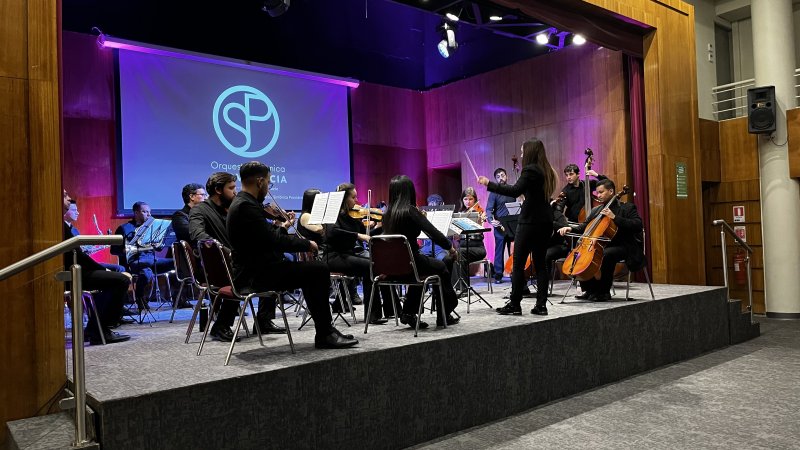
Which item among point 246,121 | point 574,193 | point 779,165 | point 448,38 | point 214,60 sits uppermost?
point 448,38

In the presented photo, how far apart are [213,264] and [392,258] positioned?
1166 mm

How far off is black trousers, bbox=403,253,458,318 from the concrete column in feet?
19.9

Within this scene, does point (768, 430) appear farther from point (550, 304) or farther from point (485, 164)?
point (485, 164)

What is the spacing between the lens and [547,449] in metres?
3.26

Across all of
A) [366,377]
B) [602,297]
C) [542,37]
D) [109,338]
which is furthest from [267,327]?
[542,37]

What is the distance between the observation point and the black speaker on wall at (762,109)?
25.5 ft

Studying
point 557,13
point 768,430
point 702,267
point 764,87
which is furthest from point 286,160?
point 768,430

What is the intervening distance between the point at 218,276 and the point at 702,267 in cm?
660

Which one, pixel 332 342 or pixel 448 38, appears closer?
pixel 332 342

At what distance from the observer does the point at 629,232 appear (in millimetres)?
5367

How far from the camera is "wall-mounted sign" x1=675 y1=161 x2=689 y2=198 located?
7.62 m

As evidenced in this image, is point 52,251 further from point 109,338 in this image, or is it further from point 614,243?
point 614,243

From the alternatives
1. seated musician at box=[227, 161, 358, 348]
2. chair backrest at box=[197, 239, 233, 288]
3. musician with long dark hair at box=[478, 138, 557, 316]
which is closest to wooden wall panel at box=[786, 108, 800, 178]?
musician with long dark hair at box=[478, 138, 557, 316]

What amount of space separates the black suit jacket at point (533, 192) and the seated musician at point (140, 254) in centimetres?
407
